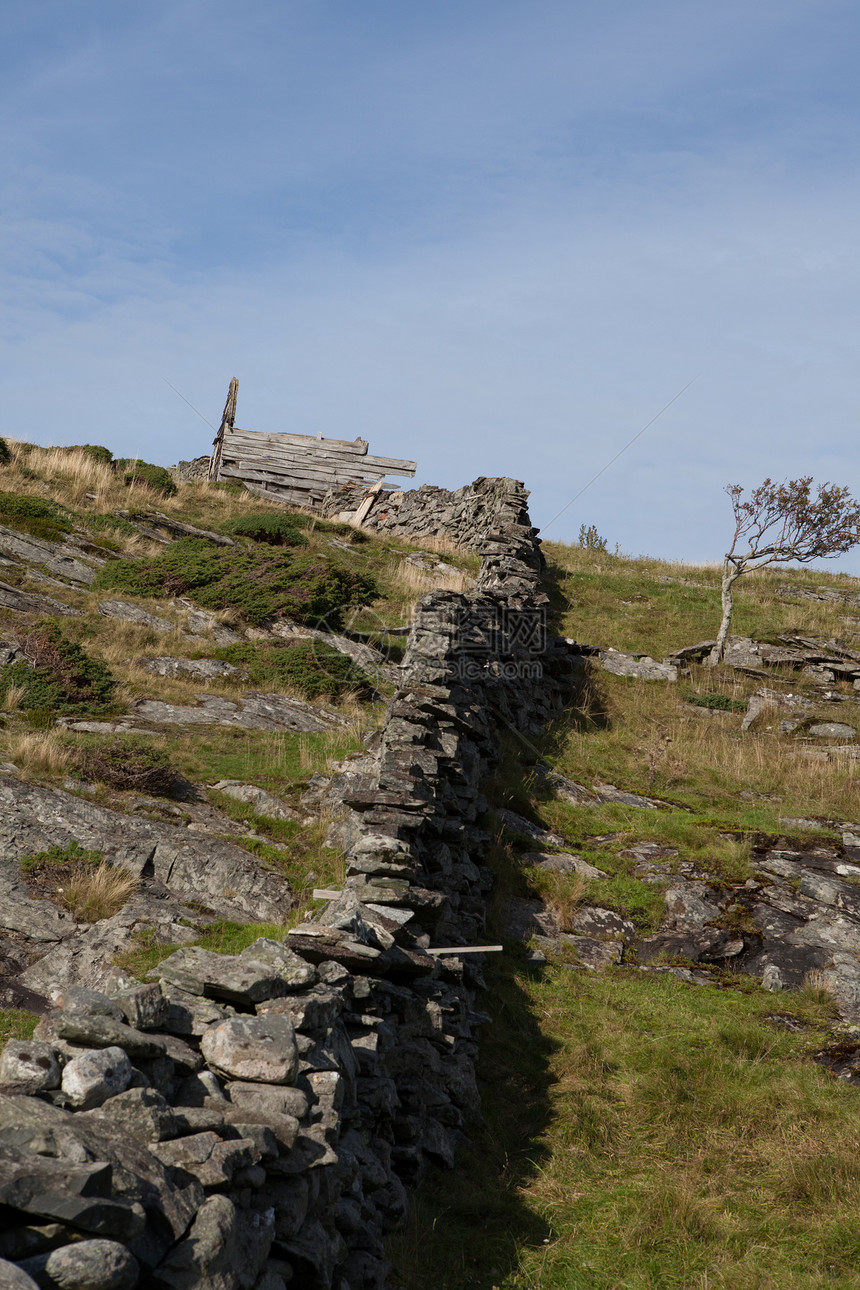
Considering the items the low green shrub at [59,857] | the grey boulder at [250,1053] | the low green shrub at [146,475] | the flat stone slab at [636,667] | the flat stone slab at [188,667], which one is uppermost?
the low green shrub at [146,475]

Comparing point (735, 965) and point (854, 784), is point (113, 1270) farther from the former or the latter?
point (854, 784)

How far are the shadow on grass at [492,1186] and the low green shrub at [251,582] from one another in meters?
12.5

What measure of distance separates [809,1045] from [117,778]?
24.6ft

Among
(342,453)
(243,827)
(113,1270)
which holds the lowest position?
(243,827)

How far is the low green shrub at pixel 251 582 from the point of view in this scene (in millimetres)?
20047

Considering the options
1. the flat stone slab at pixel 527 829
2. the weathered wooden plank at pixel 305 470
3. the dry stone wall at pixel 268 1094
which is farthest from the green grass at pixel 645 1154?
the weathered wooden plank at pixel 305 470

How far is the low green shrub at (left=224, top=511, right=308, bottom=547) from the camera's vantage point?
27.4m

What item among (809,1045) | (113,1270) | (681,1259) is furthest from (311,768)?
(113,1270)

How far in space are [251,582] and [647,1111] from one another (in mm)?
15644

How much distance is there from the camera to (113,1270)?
8.70 ft

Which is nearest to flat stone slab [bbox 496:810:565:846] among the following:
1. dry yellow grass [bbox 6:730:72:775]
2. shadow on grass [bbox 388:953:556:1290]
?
shadow on grass [bbox 388:953:556:1290]

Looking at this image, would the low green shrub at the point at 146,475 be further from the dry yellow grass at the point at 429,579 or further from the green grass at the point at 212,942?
the green grass at the point at 212,942

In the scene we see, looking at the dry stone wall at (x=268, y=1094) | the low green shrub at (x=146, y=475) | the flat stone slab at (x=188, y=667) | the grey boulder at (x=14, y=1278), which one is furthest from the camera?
the low green shrub at (x=146, y=475)

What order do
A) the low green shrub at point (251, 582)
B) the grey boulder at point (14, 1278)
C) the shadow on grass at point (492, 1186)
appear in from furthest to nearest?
the low green shrub at point (251, 582) < the shadow on grass at point (492, 1186) < the grey boulder at point (14, 1278)
